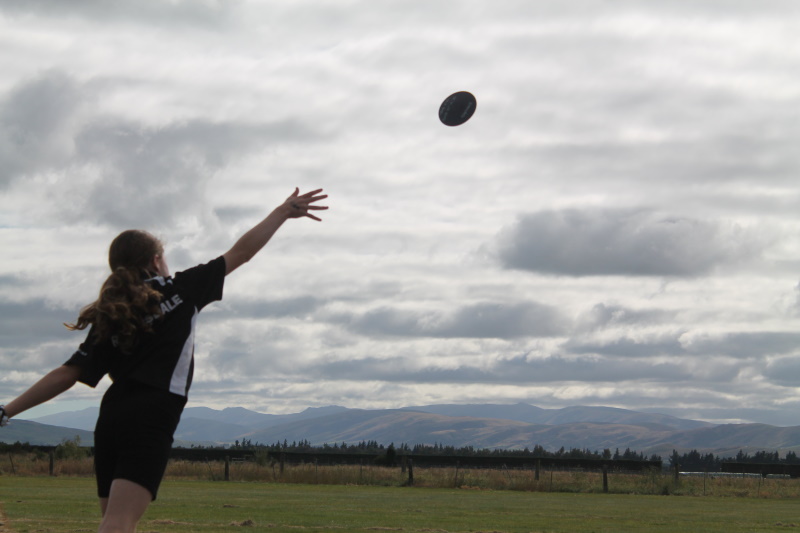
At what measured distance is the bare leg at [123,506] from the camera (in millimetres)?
4887

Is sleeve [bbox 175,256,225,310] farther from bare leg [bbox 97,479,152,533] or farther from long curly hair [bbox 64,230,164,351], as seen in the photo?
bare leg [bbox 97,479,152,533]

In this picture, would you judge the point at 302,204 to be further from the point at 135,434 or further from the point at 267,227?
the point at 135,434

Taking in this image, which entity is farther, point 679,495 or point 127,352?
point 679,495

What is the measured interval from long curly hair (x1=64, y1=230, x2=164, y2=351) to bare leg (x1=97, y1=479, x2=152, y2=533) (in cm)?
75

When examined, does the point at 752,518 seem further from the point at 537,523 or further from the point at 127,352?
the point at 127,352

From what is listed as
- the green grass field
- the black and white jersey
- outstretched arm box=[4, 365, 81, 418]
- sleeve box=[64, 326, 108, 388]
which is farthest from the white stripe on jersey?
the green grass field

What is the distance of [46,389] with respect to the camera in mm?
5266

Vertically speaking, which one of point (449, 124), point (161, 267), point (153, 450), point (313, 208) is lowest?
point (153, 450)

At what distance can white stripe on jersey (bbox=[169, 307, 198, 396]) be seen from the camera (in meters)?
5.31

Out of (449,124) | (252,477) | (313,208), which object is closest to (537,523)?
(449,124)

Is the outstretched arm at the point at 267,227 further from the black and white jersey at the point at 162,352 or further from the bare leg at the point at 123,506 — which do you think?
the bare leg at the point at 123,506

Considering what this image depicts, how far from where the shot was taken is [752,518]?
1114 inches

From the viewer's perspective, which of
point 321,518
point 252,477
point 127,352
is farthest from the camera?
point 252,477

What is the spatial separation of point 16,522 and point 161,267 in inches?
604
